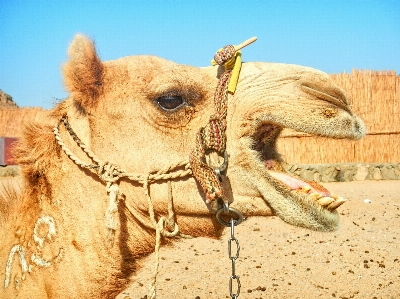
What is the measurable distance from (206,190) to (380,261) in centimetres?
524

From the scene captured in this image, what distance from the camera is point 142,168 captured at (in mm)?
2502

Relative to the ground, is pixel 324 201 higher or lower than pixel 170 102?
lower

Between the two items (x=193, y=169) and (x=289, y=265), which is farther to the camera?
(x=289, y=265)

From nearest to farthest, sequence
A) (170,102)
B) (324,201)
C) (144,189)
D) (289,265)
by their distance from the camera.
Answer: (324,201)
(144,189)
(170,102)
(289,265)

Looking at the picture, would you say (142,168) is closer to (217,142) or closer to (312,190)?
(217,142)

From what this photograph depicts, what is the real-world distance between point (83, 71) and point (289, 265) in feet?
16.3

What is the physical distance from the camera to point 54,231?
2516 mm

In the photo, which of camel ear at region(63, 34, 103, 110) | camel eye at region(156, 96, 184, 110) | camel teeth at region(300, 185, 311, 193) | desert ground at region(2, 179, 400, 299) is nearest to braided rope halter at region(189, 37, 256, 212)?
camel eye at region(156, 96, 184, 110)

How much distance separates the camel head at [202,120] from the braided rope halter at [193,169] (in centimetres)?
4

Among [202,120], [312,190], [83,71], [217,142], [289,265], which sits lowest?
[289,265]

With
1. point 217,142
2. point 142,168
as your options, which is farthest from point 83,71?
point 217,142

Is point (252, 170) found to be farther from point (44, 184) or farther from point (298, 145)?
point (298, 145)

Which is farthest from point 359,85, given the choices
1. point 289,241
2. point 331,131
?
point 331,131

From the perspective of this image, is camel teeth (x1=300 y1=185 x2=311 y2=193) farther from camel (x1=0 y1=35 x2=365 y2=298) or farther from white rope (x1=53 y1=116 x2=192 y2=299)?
white rope (x1=53 y1=116 x2=192 y2=299)
